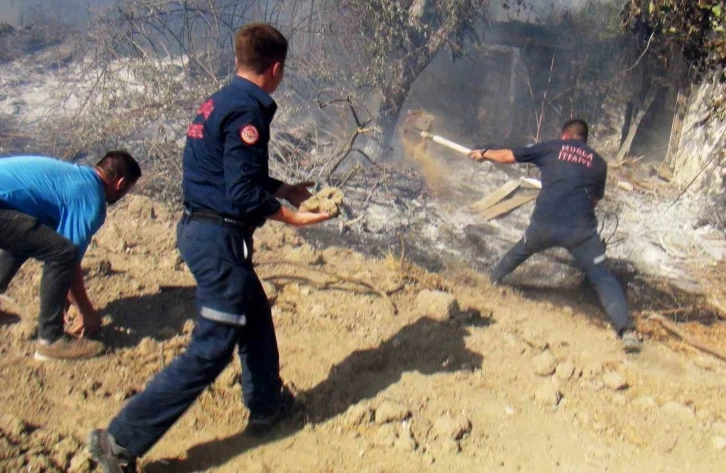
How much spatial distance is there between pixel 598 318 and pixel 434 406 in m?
2.38

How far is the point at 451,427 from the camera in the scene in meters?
3.08

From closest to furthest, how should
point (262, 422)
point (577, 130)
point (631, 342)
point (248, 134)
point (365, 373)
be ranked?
point (248, 134) < point (262, 422) < point (365, 373) < point (631, 342) < point (577, 130)

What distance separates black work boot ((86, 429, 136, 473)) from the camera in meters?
2.51

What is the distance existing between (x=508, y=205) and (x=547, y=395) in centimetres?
502

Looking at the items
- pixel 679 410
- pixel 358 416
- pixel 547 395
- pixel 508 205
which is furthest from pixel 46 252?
pixel 508 205

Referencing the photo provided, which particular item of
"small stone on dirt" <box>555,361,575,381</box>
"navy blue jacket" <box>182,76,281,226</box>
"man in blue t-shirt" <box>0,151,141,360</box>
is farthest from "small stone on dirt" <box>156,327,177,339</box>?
"small stone on dirt" <box>555,361,575,381</box>

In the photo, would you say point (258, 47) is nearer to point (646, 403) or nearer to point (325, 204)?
point (325, 204)

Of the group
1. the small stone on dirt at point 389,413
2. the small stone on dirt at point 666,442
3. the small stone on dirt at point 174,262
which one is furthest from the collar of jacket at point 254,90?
the small stone on dirt at point 666,442

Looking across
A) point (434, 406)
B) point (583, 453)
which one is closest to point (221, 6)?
point (434, 406)

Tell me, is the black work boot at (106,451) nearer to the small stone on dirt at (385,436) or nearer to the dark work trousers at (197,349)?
the dark work trousers at (197,349)

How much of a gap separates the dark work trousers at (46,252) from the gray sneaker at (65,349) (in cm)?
7

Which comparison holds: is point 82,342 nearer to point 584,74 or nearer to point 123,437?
point 123,437

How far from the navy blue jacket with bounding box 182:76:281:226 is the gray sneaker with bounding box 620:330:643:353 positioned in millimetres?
3036

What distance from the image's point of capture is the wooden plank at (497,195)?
825 centimetres
